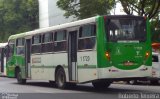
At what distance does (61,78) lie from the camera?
21.8 m

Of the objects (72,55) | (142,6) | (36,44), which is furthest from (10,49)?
(142,6)

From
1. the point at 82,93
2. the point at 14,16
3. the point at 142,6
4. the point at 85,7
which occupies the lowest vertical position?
the point at 82,93

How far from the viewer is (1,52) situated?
1540 inches

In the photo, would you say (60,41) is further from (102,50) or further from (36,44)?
(102,50)

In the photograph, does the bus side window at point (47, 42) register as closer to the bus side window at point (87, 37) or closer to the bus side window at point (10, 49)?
the bus side window at point (87, 37)

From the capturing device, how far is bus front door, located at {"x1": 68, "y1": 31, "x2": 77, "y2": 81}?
66.8 feet

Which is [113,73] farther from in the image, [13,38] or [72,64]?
[13,38]

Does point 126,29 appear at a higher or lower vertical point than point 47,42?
higher

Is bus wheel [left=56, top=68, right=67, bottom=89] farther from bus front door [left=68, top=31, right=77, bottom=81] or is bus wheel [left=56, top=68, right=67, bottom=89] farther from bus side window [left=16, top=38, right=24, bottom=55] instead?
bus side window [left=16, top=38, right=24, bottom=55]

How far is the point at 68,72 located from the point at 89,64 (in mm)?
2249

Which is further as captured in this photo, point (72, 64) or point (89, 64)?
point (72, 64)

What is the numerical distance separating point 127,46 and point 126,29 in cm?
74

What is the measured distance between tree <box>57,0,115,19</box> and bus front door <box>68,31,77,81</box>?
12931 millimetres

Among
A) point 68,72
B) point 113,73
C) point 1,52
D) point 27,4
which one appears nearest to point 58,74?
point 68,72
